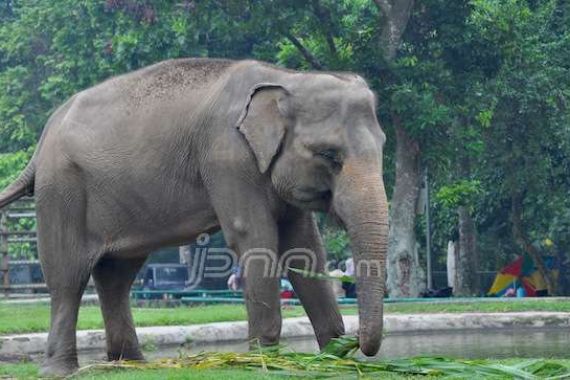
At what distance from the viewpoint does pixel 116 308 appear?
35.8 feet

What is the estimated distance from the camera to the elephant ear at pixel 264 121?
9500 millimetres

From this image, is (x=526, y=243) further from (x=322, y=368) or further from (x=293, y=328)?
(x=322, y=368)

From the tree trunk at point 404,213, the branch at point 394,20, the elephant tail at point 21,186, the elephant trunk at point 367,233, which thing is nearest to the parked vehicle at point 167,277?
the tree trunk at point 404,213

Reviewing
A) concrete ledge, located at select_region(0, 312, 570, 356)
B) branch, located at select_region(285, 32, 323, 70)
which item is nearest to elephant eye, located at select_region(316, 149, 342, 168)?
concrete ledge, located at select_region(0, 312, 570, 356)

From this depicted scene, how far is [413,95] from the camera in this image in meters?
22.6

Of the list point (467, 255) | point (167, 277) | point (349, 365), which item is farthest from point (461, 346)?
point (167, 277)

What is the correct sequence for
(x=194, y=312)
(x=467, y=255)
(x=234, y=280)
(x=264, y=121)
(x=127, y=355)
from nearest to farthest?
(x=264, y=121) → (x=127, y=355) → (x=194, y=312) → (x=467, y=255) → (x=234, y=280)

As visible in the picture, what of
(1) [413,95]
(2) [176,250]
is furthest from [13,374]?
(2) [176,250]

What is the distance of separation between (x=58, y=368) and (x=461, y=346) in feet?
15.7

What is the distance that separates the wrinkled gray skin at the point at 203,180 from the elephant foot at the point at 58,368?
19mm

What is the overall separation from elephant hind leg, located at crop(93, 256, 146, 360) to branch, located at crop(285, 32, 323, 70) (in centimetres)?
1274

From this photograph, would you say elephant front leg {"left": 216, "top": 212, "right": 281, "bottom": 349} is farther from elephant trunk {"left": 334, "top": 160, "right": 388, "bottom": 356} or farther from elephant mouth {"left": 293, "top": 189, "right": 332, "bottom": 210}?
elephant trunk {"left": 334, "top": 160, "right": 388, "bottom": 356}

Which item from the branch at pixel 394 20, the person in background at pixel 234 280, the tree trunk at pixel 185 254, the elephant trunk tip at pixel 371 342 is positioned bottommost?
the elephant trunk tip at pixel 371 342

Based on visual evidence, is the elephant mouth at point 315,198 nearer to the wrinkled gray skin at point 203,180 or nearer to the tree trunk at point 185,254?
the wrinkled gray skin at point 203,180
